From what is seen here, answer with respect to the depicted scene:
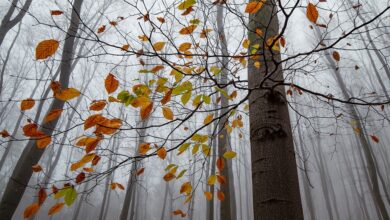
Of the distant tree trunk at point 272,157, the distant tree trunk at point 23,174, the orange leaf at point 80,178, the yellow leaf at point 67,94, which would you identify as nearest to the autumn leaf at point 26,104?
the yellow leaf at point 67,94

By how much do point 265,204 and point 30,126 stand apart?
1168 mm

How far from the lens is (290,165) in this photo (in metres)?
1.05

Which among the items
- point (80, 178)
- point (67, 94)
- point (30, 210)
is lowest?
point (30, 210)

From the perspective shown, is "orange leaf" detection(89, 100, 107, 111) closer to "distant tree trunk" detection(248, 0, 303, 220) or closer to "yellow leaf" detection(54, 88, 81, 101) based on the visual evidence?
"yellow leaf" detection(54, 88, 81, 101)

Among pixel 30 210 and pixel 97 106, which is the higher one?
pixel 97 106

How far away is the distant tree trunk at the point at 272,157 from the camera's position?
952 millimetres

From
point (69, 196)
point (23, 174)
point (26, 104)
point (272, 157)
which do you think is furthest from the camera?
point (23, 174)

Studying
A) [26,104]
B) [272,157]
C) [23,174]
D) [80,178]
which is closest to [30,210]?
[80,178]

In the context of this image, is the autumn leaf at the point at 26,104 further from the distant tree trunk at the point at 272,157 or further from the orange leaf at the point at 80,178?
the distant tree trunk at the point at 272,157

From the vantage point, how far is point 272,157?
105cm

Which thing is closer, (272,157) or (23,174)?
(272,157)

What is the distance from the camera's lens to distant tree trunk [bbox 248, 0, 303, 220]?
3.12 ft

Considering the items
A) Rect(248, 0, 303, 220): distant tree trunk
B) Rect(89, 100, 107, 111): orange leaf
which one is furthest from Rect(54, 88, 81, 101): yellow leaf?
Rect(248, 0, 303, 220): distant tree trunk

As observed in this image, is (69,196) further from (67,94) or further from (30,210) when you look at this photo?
(67,94)
